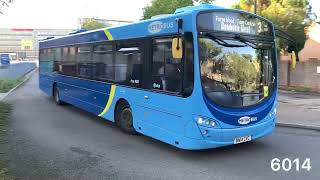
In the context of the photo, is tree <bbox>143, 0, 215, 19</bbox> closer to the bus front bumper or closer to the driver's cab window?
the driver's cab window

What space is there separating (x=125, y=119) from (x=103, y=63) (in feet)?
6.92

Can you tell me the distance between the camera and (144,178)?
735 centimetres

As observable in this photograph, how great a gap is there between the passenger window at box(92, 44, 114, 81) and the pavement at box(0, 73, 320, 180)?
1.48 meters

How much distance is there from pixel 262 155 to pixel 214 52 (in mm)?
2360

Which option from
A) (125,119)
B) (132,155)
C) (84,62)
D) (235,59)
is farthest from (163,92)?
(84,62)

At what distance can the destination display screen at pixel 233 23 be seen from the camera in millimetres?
8570

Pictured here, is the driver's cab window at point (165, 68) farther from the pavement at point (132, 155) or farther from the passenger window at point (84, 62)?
the passenger window at point (84, 62)

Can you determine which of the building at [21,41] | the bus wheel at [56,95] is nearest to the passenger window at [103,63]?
the bus wheel at [56,95]

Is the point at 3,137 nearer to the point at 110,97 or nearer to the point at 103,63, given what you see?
the point at 110,97

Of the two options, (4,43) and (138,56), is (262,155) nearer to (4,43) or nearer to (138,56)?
(138,56)

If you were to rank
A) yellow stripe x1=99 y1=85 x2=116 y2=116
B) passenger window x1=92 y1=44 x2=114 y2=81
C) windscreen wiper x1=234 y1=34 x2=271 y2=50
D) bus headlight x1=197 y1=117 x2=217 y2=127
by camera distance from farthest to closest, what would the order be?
passenger window x1=92 y1=44 x2=114 y2=81
yellow stripe x1=99 y1=85 x2=116 y2=116
windscreen wiper x1=234 y1=34 x2=271 y2=50
bus headlight x1=197 y1=117 x2=217 y2=127

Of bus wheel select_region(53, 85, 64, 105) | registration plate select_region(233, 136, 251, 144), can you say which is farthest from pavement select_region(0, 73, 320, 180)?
bus wheel select_region(53, 85, 64, 105)

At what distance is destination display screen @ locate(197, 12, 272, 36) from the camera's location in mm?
8570

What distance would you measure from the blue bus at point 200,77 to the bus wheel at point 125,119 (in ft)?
0.11
